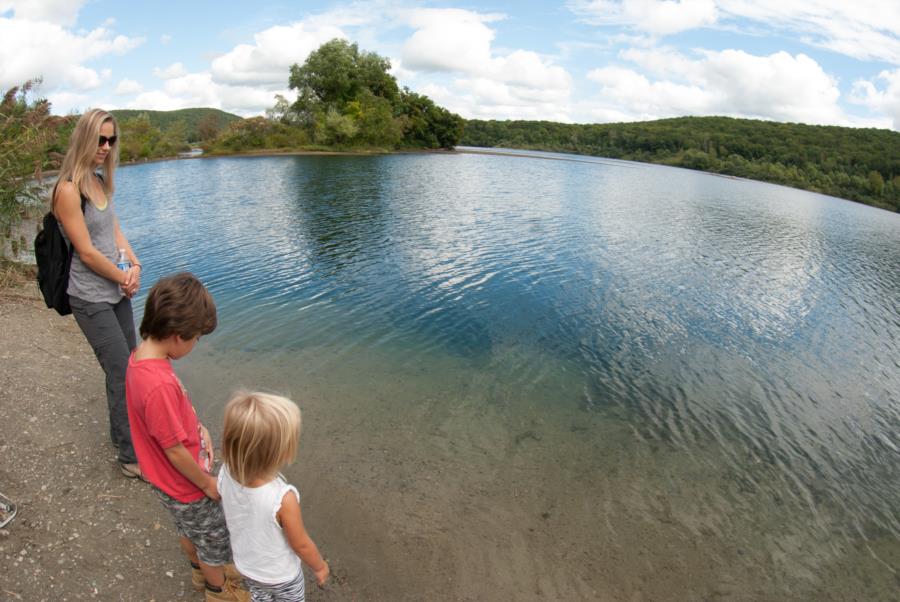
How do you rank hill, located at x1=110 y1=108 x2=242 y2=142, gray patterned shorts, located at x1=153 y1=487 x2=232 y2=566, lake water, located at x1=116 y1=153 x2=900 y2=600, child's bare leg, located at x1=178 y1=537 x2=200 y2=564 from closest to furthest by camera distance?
gray patterned shorts, located at x1=153 y1=487 x2=232 y2=566, child's bare leg, located at x1=178 y1=537 x2=200 y2=564, lake water, located at x1=116 y1=153 x2=900 y2=600, hill, located at x1=110 y1=108 x2=242 y2=142

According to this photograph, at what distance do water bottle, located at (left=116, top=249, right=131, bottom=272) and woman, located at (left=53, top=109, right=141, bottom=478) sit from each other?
0.03 meters

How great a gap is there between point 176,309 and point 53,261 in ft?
6.34

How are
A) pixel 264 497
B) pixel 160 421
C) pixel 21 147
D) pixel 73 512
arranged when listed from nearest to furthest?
pixel 264 497 < pixel 160 421 < pixel 73 512 < pixel 21 147

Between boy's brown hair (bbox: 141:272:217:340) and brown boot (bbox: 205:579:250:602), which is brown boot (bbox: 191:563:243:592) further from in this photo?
boy's brown hair (bbox: 141:272:217:340)

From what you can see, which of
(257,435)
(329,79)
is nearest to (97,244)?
(257,435)

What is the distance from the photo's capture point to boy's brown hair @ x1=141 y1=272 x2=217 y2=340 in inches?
104

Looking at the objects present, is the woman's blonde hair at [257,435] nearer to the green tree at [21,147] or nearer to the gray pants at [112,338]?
the gray pants at [112,338]

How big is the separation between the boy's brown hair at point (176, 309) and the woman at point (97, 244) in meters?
1.39

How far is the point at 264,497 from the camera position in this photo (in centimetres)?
242

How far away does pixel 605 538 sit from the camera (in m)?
5.15

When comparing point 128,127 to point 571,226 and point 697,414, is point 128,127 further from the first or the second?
point 697,414

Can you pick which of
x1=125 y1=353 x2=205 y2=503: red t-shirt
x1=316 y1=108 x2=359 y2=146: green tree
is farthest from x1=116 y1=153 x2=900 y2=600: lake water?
x1=316 y1=108 x2=359 y2=146: green tree

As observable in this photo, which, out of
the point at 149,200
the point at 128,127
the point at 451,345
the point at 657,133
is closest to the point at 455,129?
the point at 128,127

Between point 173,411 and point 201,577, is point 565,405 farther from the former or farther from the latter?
point 173,411
